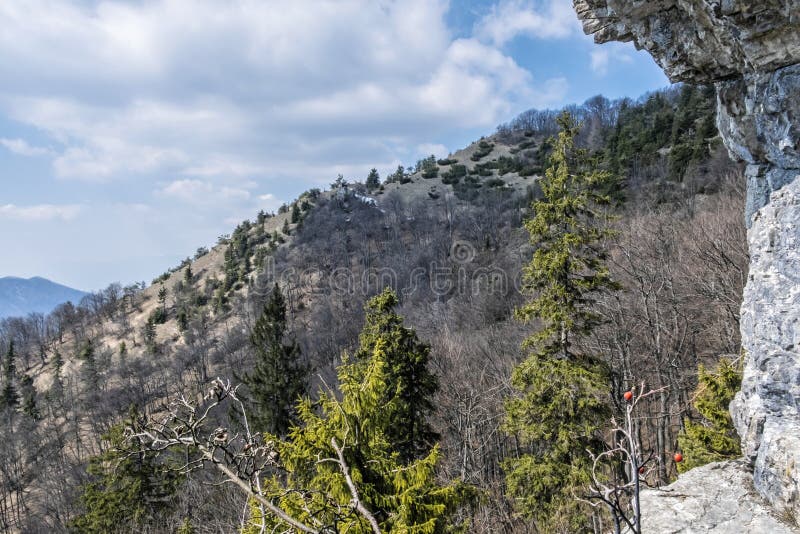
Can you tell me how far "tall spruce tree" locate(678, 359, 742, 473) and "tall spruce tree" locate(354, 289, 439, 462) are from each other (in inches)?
251

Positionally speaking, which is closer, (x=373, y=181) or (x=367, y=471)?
(x=367, y=471)

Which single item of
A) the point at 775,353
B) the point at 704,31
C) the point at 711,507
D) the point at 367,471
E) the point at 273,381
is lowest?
the point at 273,381

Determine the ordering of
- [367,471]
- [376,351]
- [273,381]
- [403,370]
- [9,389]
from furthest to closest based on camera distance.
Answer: [9,389]
[273,381]
[403,370]
[376,351]
[367,471]

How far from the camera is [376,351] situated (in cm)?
949

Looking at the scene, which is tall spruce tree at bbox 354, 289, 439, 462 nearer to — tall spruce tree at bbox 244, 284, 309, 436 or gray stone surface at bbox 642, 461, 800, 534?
gray stone surface at bbox 642, 461, 800, 534

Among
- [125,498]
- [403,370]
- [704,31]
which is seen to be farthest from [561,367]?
[125,498]

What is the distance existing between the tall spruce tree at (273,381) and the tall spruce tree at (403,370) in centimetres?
827

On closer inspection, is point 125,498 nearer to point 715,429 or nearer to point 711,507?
point 711,507

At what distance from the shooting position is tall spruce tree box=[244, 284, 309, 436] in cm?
1972

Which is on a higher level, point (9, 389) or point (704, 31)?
point (704, 31)

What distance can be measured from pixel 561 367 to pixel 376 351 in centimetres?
416

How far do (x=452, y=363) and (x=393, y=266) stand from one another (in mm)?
40020

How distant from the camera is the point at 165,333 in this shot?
66312 mm

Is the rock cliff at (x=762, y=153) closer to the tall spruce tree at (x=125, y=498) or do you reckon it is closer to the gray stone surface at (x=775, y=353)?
the gray stone surface at (x=775, y=353)
